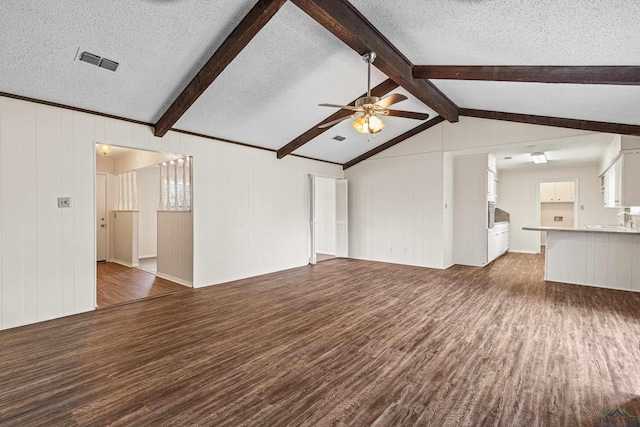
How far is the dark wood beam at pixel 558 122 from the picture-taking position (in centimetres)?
464

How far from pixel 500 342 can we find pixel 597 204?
7.92 m

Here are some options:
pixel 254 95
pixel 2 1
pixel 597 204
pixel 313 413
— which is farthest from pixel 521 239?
pixel 2 1

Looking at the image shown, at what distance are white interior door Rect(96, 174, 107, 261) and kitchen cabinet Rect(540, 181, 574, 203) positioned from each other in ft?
42.5

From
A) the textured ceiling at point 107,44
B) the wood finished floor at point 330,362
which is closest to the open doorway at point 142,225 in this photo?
the wood finished floor at point 330,362

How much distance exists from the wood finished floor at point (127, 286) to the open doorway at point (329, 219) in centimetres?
326

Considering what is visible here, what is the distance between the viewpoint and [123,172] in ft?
26.1

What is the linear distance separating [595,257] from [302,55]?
5680 millimetres

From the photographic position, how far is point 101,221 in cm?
783

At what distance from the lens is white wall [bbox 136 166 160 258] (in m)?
8.27

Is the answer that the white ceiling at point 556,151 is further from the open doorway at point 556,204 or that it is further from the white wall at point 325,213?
the white wall at point 325,213

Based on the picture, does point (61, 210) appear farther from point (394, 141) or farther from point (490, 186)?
point (490, 186)

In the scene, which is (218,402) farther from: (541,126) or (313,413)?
(541,126)

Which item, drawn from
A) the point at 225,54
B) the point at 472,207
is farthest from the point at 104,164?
the point at 472,207

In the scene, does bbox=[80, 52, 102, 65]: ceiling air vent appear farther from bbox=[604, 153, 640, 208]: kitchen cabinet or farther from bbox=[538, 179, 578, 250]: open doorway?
bbox=[538, 179, 578, 250]: open doorway
